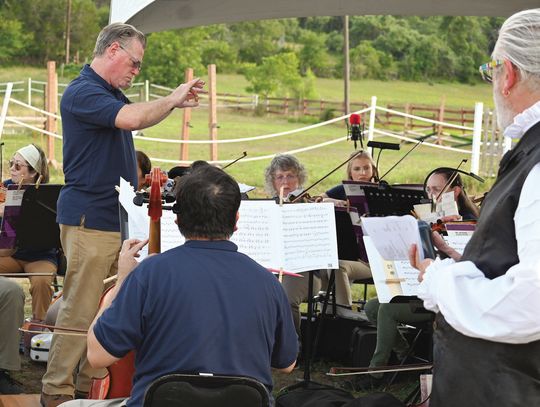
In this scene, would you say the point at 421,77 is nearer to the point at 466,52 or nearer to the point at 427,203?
the point at 466,52

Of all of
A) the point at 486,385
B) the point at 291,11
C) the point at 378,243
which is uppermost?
the point at 291,11

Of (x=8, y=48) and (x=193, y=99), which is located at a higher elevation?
(x=8, y=48)

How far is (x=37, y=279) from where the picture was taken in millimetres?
5344

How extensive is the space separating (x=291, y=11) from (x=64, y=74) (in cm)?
2730

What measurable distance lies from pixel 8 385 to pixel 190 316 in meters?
2.43

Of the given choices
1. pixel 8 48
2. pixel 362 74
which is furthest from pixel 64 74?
pixel 362 74

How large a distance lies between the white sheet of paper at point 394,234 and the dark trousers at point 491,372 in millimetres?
513

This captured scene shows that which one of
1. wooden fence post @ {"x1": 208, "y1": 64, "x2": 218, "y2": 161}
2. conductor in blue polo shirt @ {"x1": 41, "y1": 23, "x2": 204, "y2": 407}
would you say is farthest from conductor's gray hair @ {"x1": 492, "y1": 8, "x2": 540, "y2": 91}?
wooden fence post @ {"x1": 208, "y1": 64, "x2": 218, "y2": 161}

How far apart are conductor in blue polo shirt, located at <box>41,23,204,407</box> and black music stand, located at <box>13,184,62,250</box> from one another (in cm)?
83

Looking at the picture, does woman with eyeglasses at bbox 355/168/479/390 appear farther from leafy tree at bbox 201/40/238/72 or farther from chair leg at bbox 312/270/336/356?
leafy tree at bbox 201/40/238/72

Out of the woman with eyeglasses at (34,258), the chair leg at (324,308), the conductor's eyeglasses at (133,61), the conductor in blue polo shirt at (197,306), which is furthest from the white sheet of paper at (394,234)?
the woman with eyeglasses at (34,258)

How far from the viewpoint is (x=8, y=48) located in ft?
119

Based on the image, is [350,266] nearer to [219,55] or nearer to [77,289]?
[77,289]

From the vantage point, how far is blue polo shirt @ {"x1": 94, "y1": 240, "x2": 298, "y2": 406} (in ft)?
7.86
